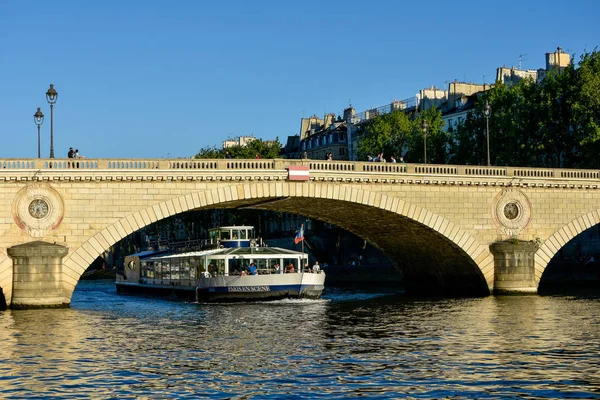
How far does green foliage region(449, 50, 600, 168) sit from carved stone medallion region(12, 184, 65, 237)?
A: 1456 inches

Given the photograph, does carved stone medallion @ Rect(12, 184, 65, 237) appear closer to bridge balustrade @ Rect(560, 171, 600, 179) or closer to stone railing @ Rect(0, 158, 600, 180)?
stone railing @ Rect(0, 158, 600, 180)

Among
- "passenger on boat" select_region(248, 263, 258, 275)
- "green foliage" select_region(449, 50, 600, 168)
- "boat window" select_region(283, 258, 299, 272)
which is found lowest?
"passenger on boat" select_region(248, 263, 258, 275)

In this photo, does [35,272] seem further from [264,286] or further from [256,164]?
[264,286]

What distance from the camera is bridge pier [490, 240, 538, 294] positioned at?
52844 mm

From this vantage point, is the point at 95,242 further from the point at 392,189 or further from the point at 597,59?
the point at 597,59

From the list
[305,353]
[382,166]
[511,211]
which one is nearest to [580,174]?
[511,211]

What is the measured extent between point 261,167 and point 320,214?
30.3 ft

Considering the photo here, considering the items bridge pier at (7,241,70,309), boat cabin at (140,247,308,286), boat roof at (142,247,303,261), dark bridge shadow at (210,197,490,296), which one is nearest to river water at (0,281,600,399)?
bridge pier at (7,241,70,309)

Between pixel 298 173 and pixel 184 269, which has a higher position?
pixel 298 173

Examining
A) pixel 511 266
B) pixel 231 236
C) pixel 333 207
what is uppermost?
pixel 333 207

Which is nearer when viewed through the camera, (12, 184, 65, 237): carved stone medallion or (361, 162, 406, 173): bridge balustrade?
(12, 184, 65, 237): carved stone medallion

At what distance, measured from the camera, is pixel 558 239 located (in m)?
55.0

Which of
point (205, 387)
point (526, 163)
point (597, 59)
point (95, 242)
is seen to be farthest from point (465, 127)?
point (205, 387)

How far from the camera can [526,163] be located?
73.8 m
